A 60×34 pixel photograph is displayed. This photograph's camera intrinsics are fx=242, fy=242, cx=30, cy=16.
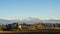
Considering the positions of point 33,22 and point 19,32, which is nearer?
point 19,32

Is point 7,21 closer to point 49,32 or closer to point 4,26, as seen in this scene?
point 4,26

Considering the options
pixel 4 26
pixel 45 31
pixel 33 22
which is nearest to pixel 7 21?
pixel 4 26

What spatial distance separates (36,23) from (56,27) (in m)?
0.58

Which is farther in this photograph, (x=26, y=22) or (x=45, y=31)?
(x=26, y=22)

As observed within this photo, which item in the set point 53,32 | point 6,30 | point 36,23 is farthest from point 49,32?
point 6,30

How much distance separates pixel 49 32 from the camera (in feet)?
21.1

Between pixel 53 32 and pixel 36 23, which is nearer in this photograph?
pixel 53 32

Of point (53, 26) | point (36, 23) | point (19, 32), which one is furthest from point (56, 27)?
point (19, 32)

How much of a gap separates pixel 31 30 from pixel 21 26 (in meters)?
0.32

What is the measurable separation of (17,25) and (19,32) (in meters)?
0.38

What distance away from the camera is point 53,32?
252 inches

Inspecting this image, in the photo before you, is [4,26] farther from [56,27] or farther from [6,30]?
[56,27]

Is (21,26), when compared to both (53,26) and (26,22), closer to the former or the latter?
(26,22)

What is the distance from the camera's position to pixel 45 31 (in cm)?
646
